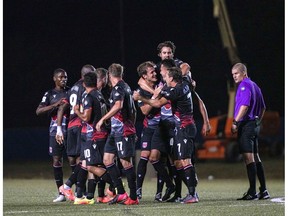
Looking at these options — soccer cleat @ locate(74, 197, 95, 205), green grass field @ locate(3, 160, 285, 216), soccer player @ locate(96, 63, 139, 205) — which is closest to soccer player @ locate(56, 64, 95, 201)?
green grass field @ locate(3, 160, 285, 216)

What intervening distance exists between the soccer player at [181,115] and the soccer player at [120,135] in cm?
22

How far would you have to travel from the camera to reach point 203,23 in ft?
137

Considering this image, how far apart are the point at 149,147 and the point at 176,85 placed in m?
1.27

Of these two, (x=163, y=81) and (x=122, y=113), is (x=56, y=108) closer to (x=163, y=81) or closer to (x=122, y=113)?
(x=163, y=81)

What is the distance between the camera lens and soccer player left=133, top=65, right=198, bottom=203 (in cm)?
1166

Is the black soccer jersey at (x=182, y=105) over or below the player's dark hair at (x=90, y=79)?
below

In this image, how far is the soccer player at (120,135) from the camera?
11500mm

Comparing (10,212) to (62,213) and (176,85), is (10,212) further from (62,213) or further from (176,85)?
(176,85)

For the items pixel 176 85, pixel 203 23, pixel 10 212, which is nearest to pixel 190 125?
pixel 176 85

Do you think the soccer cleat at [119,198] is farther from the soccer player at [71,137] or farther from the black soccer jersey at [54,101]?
the black soccer jersey at [54,101]

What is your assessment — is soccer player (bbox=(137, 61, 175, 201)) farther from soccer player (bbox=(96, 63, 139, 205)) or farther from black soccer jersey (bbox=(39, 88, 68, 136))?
black soccer jersey (bbox=(39, 88, 68, 136))

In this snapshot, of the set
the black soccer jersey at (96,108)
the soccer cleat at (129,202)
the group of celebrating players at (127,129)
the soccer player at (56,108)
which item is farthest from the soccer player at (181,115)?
the soccer player at (56,108)

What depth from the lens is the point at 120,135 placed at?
37.9 feet

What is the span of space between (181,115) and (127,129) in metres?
0.75
